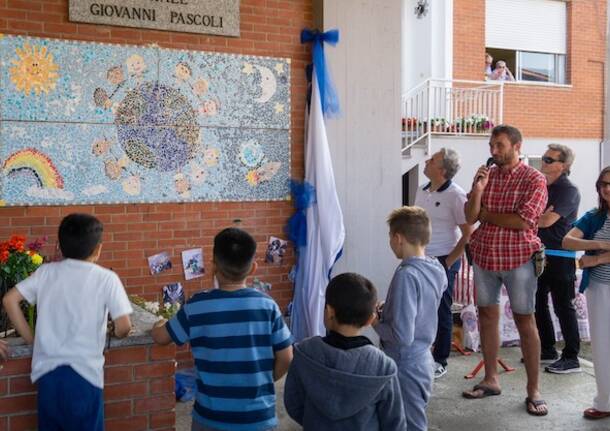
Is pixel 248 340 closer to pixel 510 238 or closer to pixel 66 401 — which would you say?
pixel 66 401

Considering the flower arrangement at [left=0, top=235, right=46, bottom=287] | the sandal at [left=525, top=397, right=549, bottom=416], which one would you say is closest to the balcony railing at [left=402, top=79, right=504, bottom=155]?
the sandal at [left=525, top=397, right=549, bottom=416]

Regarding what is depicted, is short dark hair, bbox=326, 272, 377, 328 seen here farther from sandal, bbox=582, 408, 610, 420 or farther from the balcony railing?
the balcony railing

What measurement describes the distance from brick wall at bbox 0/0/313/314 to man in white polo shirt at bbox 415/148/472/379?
1.18 m

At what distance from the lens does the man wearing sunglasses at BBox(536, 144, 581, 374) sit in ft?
19.1

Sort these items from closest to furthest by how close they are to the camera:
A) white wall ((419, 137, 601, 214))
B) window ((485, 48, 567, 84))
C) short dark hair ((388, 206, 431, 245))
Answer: short dark hair ((388, 206, 431, 245)), white wall ((419, 137, 601, 214)), window ((485, 48, 567, 84))

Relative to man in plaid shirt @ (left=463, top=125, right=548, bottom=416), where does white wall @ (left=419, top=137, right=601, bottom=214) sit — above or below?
above

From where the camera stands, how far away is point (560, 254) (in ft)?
19.7

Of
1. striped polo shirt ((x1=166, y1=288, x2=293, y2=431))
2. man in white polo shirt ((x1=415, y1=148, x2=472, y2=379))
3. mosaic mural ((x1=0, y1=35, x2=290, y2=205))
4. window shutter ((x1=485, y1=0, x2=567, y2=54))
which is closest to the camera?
striped polo shirt ((x1=166, y1=288, x2=293, y2=431))

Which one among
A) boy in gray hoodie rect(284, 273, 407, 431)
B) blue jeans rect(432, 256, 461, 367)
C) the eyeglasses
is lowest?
blue jeans rect(432, 256, 461, 367)

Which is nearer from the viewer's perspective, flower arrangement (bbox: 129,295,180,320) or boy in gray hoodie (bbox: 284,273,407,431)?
boy in gray hoodie (bbox: 284,273,407,431)

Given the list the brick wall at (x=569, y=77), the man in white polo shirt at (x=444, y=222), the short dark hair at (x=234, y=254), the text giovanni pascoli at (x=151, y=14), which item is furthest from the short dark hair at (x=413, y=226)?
the brick wall at (x=569, y=77)

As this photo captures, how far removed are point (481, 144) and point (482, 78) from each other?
189 cm

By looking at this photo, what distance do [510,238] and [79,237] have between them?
3.08m

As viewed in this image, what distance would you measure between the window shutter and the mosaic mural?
10.4 metres
